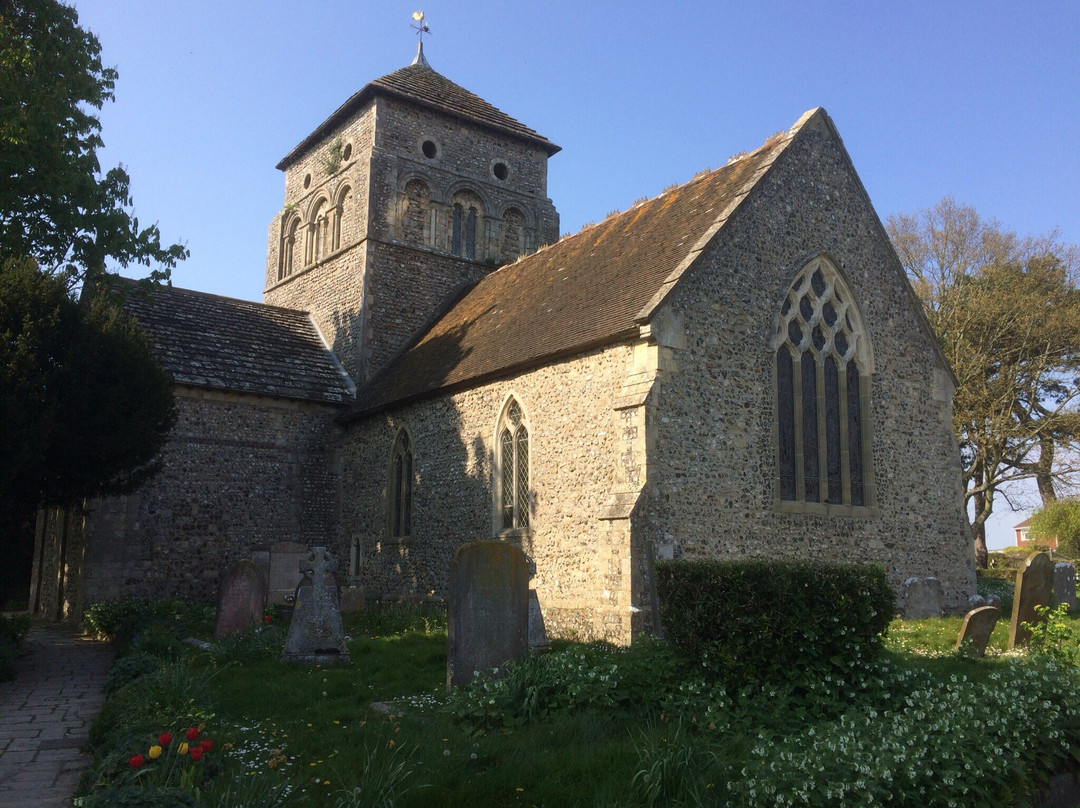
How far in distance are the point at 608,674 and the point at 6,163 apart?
11.1 meters

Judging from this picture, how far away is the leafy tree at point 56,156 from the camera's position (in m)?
12.9

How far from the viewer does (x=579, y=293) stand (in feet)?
53.2

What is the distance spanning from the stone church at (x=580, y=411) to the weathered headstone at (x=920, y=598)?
0.28 m

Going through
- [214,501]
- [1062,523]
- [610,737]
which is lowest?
[610,737]

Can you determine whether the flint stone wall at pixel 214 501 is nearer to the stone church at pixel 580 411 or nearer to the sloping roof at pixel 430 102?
the stone church at pixel 580 411

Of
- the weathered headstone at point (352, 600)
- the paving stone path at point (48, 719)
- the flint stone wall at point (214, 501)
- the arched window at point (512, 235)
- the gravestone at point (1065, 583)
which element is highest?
the arched window at point (512, 235)

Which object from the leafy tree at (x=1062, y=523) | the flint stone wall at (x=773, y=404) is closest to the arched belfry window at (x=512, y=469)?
the flint stone wall at (x=773, y=404)

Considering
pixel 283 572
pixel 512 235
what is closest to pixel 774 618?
pixel 283 572

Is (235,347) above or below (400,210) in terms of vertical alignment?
below

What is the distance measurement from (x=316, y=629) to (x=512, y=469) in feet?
18.0

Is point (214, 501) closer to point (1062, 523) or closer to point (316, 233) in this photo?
point (316, 233)

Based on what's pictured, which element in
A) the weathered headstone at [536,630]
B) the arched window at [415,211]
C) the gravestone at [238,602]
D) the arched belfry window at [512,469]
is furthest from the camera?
the arched window at [415,211]

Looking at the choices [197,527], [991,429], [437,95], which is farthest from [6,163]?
[991,429]


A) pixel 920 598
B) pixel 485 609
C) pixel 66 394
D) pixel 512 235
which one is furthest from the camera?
pixel 512 235
